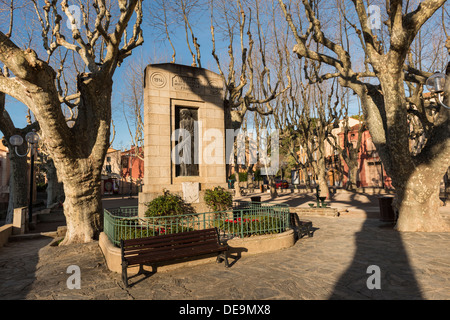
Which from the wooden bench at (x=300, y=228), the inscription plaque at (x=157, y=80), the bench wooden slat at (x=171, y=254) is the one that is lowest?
the wooden bench at (x=300, y=228)

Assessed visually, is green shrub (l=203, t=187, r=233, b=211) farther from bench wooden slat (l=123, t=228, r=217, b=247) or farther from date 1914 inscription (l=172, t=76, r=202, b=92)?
date 1914 inscription (l=172, t=76, r=202, b=92)

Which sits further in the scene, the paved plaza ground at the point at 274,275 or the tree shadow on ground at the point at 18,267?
the tree shadow on ground at the point at 18,267

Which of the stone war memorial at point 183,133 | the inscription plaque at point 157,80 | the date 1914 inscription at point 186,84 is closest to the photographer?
the stone war memorial at point 183,133

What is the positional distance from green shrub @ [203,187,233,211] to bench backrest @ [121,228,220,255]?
2.82m

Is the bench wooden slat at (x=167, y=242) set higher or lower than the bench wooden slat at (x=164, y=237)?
lower

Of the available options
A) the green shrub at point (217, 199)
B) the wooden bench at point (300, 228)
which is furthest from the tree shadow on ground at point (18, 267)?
the wooden bench at point (300, 228)

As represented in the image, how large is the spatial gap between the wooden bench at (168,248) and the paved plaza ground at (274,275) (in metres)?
0.38

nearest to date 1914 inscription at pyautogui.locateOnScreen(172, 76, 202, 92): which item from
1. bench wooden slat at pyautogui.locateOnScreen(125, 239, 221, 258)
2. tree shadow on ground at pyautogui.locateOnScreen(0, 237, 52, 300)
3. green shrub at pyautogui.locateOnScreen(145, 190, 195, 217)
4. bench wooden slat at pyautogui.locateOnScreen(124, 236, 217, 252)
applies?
green shrub at pyautogui.locateOnScreen(145, 190, 195, 217)

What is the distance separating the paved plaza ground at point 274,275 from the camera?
4.51 m

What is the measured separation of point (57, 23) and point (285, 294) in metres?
12.0

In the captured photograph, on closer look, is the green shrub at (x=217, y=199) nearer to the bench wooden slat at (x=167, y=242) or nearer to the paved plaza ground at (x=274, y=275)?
the paved plaza ground at (x=274, y=275)

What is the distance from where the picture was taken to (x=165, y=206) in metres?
8.17

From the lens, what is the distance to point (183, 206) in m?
9.05
